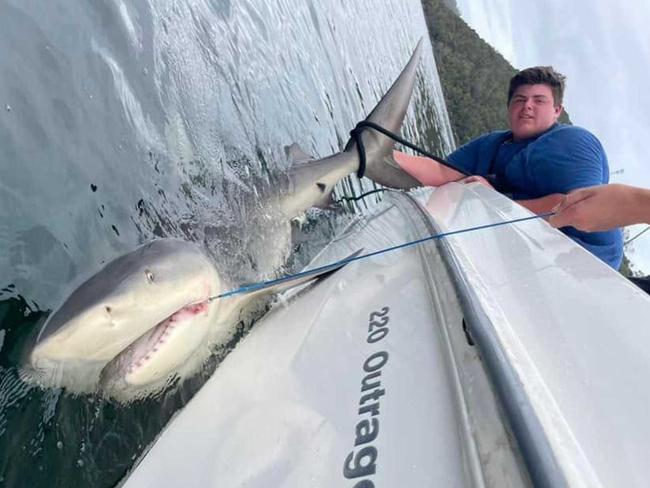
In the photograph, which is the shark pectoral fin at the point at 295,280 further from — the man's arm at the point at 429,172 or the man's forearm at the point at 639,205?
the man's arm at the point at 429,172

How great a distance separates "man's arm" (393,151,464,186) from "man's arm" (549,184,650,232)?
183 cm

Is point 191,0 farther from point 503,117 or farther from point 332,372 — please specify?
point 503,117

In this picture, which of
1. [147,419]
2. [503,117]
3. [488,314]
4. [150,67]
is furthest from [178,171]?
[503,117]

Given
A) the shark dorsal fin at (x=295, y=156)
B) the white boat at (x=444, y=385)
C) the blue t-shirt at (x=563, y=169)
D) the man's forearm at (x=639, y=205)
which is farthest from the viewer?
the shark dorsal fin at (x=295, y=156)

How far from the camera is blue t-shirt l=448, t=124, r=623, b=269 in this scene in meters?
2.90

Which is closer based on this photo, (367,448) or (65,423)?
(367,448)

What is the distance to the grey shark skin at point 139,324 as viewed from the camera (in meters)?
1.33

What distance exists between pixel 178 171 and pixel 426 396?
1.71m

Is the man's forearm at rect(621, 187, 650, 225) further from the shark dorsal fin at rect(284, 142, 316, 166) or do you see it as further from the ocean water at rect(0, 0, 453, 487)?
the shark dorsal fin at rect(284, 142, 316, 166)

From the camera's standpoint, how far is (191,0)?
3725mm

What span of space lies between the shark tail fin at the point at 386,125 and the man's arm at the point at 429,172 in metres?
0.22

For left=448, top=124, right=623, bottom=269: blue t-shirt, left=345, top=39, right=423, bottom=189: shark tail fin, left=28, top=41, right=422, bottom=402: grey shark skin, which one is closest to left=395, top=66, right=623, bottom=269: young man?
left=448, top=124, right=623, bottom=269: blue t-shirt

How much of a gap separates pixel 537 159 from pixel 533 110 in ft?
1.39

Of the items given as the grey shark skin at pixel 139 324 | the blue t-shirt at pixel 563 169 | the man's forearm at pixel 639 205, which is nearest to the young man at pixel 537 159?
the blue t-shirt at pixel 563 169
